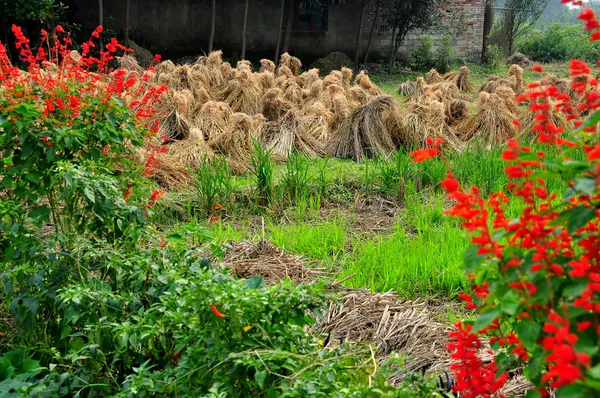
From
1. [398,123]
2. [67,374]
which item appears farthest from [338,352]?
[398,123]

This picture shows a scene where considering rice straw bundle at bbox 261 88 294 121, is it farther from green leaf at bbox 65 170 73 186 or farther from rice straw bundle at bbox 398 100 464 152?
green leaf at bbox 65 170 73 186

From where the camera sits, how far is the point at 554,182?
20.2 feet

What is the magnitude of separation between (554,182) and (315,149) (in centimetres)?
286

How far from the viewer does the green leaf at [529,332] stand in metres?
1.61

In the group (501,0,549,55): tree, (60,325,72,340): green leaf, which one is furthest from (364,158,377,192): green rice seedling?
(501,0,549,55): tree

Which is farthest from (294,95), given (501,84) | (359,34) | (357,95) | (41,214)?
(359,34)

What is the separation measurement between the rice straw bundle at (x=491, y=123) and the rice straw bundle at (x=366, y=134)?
1.00 metres

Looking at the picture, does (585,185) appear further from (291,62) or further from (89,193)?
(291,62)

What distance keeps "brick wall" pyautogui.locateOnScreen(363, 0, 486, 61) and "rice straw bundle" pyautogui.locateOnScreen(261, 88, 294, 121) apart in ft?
34.9

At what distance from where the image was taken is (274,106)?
31.2 ft

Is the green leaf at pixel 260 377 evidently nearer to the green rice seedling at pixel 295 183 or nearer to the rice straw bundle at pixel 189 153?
the green rice seedling at pixel 295 183

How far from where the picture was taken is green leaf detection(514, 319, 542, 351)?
1.61m

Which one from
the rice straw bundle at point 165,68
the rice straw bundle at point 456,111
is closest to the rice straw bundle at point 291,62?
the rice straw bundle at point 165,68

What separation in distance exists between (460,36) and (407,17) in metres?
2.21
